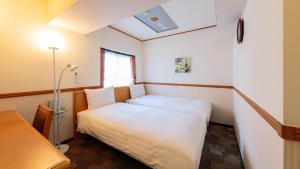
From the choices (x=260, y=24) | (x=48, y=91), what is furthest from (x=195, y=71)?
(x=48, y=91)

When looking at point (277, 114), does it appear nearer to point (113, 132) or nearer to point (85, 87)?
point (113, 132)

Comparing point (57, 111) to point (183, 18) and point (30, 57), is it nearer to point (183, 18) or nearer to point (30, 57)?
point (30, 57)

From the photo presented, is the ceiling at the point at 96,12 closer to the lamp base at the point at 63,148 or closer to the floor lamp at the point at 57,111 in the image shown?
the floor lamp at the point at 57,111

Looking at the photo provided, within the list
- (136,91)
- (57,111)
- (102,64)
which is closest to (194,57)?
(136,91)

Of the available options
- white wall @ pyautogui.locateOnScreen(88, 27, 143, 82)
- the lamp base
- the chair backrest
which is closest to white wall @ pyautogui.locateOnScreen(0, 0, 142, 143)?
the lamp base

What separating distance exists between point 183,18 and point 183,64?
1284 mm

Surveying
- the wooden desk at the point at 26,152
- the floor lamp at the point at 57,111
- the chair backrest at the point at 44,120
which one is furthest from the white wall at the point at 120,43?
the wooden desk at the point at 26,152

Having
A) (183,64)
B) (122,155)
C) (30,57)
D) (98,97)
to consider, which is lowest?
(122,155)

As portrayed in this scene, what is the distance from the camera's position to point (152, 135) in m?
1.41

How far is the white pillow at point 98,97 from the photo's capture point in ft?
8.17

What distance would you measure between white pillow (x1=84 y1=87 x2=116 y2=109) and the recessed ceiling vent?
1.74 m

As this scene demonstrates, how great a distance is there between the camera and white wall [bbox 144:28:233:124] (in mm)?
3068

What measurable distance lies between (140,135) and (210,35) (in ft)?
9.81

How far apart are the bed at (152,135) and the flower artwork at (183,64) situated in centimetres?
196
